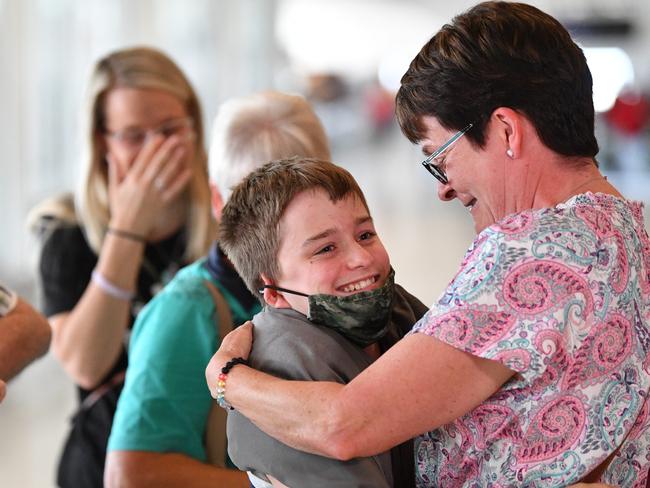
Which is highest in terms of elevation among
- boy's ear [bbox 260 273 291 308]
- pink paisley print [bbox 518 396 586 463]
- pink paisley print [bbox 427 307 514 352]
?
pink paisley print [bbox 427 307 514 352]

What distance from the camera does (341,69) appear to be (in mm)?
28125

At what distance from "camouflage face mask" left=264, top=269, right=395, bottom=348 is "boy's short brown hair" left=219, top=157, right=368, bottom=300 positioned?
79 mm

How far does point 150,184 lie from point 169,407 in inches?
41.9

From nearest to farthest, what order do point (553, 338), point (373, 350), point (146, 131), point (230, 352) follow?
point (553, 338)
point (230, 352)
point (373, 350)
point (146, 131)

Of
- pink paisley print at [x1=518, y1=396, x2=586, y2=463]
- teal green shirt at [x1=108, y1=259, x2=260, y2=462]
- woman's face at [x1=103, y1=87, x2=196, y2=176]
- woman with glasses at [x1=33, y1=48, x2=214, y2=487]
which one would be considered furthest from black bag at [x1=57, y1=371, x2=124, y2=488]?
pink paisley print at [x1=518, y1=396, x2=586, y2=463]

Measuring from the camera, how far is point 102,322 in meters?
3.01

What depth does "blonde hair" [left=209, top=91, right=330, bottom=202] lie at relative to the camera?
2.39 meters

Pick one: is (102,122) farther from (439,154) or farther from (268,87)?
(268,87)

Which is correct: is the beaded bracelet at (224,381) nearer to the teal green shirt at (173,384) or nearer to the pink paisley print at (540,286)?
the pink paisley print at (540,286)

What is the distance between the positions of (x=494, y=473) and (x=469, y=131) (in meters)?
0.56

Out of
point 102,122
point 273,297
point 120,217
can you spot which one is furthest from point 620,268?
point 102,122

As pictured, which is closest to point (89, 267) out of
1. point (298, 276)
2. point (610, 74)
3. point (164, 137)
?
point (164, 137)

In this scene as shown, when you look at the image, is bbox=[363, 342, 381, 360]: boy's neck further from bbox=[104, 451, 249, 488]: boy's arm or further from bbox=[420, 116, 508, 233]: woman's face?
bbox=[104, 451, 249, 488]: boy's arm

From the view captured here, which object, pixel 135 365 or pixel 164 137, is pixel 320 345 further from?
pixel 164 137
